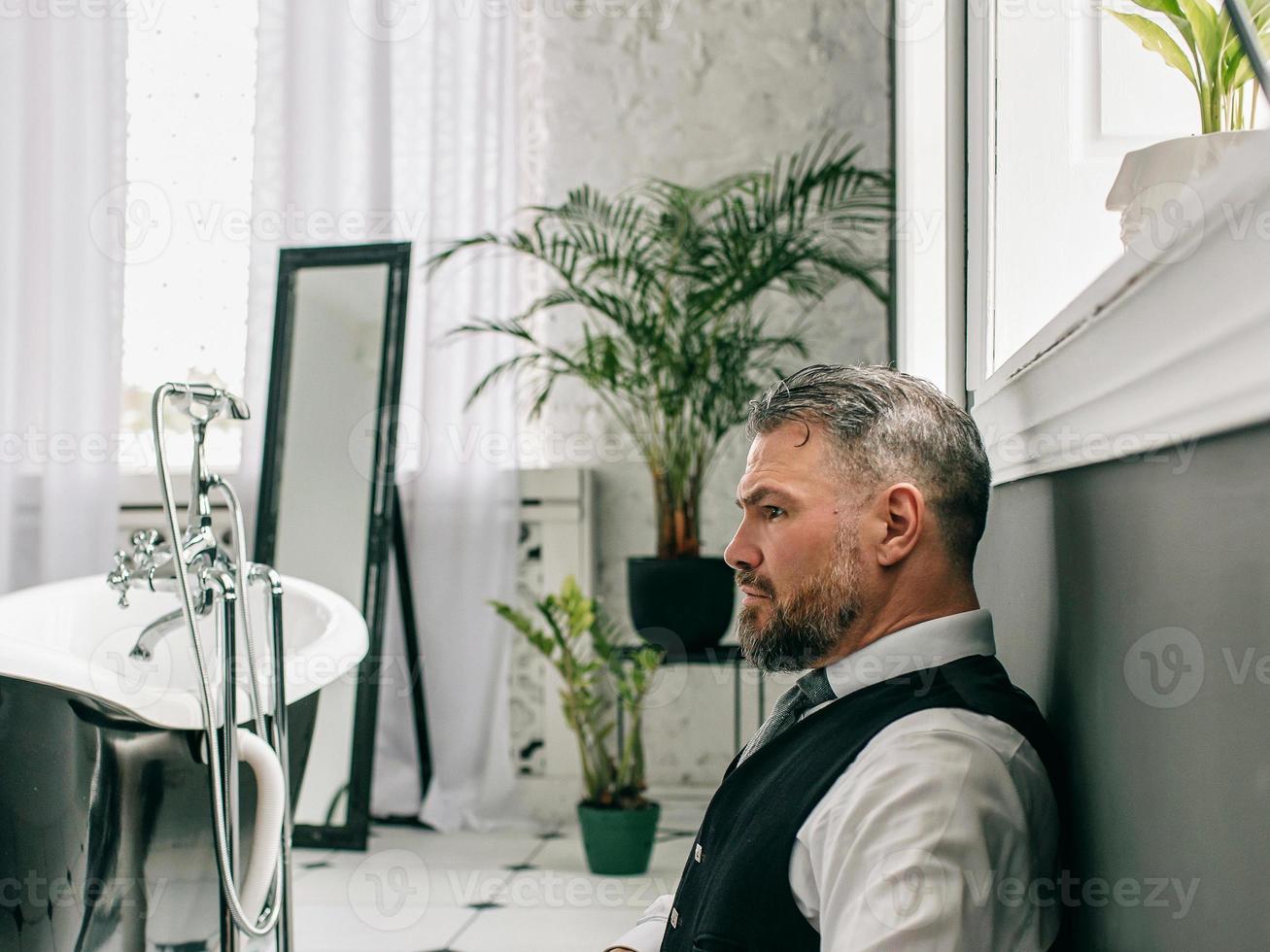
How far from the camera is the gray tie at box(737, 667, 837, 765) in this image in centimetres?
110

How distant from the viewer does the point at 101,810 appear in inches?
70.7

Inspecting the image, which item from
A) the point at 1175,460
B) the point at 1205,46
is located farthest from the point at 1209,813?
the point at 1205,46

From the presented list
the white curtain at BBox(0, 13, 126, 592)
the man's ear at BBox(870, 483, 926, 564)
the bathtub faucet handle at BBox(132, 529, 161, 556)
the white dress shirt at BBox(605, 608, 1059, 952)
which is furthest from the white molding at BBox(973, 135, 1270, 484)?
the white curtain at BBox(0, 13, 126, 592)

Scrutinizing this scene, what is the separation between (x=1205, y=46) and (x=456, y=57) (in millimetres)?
3157

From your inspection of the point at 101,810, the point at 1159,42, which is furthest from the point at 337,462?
the point at 1159,42

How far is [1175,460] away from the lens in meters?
0.65

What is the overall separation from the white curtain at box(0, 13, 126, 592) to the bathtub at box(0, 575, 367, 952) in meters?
1.95

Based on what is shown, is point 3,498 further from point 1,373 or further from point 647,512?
point 647,512

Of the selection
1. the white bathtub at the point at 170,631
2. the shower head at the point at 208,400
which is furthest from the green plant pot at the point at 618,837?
the shower head at the point at 208,400

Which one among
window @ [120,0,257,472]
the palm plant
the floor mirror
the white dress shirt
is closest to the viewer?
the white dress shirt

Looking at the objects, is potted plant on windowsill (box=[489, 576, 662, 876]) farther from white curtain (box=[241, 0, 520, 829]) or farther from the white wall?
the white wall

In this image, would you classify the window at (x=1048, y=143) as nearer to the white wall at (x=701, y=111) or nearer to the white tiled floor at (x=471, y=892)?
the white tiled floor at (x=471, y=892)

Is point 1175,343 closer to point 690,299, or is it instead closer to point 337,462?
point 690,299

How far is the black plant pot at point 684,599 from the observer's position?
125 inches
